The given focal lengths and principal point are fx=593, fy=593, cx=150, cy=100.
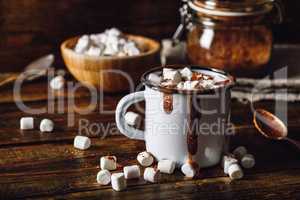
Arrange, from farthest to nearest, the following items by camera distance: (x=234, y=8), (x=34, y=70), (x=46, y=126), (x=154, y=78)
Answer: (x=34, y=70)
(x=234, y=8)
(x=46, y=126)
(x=154, y=78)

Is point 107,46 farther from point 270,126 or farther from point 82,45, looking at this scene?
point 270,126

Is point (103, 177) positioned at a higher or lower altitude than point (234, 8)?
lower

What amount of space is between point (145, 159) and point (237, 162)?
157 mm

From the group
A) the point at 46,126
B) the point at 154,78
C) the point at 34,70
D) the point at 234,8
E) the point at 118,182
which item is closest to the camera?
the point at 118,182

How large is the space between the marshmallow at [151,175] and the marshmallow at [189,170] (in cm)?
4

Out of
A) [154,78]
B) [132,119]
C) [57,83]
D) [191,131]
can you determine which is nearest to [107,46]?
[57,83]

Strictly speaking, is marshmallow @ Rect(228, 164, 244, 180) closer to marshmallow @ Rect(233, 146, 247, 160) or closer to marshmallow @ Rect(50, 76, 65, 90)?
marshmallow @ Rect(233, 146, 247, 160)

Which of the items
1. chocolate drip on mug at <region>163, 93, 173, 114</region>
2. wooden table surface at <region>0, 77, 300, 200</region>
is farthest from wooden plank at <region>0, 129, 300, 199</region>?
chocolate drip on mug at <region>163, 93, 173, 114</region>

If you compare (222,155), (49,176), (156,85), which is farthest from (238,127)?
(49,176)

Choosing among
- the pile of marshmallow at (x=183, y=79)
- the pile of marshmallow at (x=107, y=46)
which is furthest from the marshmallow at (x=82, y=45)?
the pile of marshmallow at (x=183, y=79)

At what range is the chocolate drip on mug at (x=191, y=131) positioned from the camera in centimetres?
96

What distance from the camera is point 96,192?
0.94 metres

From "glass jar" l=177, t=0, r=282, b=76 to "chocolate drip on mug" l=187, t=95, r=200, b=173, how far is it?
0.40 m

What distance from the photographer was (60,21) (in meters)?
1.56
